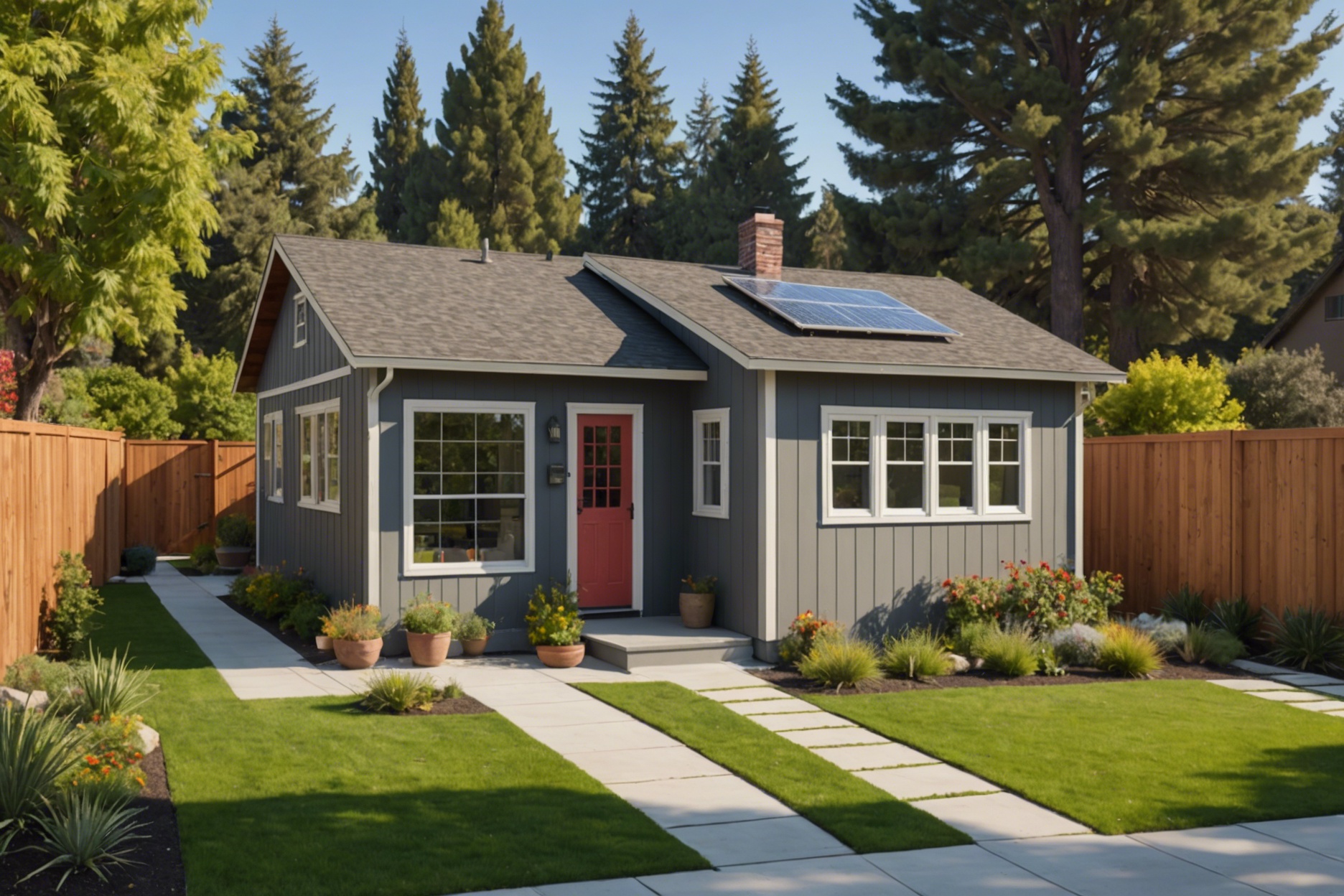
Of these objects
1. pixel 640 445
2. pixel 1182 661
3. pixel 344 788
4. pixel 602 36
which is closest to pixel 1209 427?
pixel 1182 661

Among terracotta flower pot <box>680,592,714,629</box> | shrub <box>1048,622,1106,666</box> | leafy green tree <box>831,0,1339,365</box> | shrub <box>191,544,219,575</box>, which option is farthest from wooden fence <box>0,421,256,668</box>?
leafy green tree <box>831,0,1339,365</box>

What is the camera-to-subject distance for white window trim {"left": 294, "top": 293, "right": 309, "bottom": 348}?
1451cm

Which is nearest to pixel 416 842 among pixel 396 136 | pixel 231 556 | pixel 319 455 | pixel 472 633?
pixel 472 633

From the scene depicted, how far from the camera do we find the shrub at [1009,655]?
10.5 m

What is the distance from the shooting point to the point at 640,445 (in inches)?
484

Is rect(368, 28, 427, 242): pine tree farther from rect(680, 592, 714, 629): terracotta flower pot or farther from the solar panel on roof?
rect(680, 592, 714, 629): terracotta flower pot

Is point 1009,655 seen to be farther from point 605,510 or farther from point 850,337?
point 605,510

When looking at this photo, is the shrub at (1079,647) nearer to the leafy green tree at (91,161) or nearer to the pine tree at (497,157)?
the leafy green tree at (91,161)

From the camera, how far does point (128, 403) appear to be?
24375 mm

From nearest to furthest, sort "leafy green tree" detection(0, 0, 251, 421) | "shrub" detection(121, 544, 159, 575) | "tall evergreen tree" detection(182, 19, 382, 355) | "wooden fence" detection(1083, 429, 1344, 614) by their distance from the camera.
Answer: "wooden fence" detection(1083, 429, 1344, 614)
"leafy green tree" detection(0, 0, 251, 421)
"shrub" detection(121, 544, 159, 575)
"tall evergreen tree" detection(182, 19, 382, 355)

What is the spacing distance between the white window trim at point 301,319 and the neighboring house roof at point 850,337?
359 centimetres

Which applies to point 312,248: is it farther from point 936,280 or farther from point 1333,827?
point 1333,827

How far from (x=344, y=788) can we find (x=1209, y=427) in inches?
569

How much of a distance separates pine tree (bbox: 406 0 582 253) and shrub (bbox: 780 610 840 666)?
30667 millimetres
